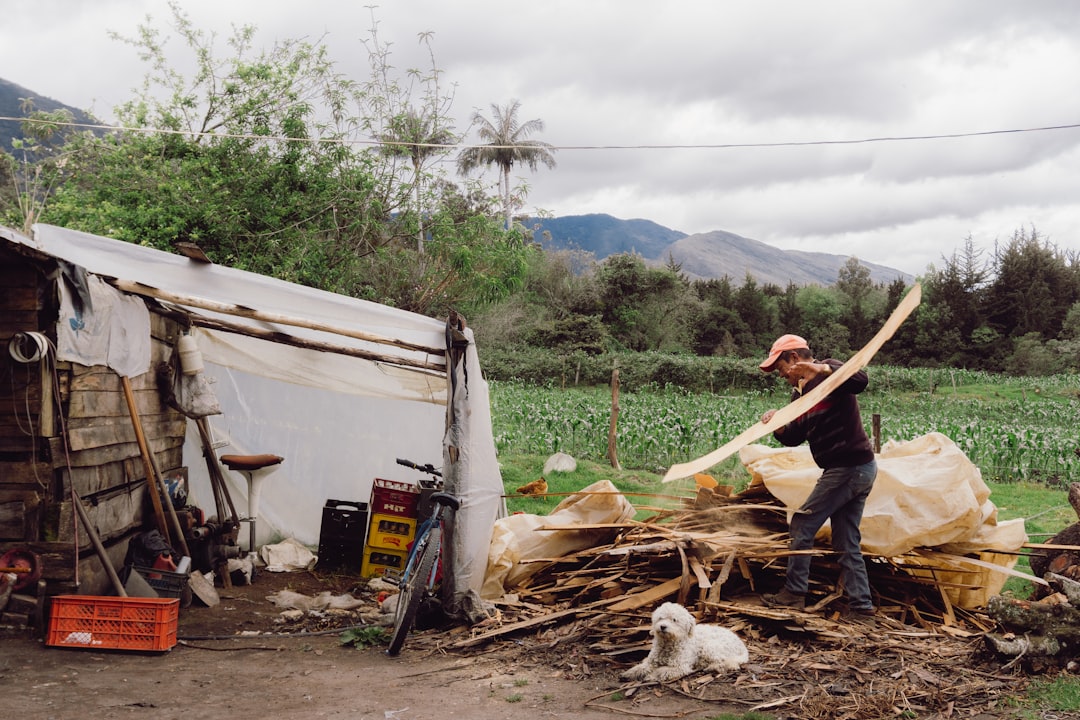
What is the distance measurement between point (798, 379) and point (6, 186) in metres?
38.2

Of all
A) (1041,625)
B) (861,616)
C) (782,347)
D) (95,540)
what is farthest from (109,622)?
(1041,625)

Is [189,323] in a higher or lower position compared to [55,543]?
higher

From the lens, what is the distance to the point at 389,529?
8438 millimetres

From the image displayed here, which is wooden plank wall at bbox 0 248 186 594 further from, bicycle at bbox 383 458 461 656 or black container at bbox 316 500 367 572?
black container at bbox 316 500 367 572

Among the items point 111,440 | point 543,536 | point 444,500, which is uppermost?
point 111,440

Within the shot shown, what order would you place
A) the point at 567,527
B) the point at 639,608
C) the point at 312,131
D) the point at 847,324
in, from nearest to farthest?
1. the point at 639,608
2. the point at 567,527
3. the point at 312,131
4. the point at 847,324

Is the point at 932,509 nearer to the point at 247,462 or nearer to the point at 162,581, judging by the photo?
the point at 162,581

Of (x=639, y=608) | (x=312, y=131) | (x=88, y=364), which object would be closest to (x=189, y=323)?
(x=88, y=364)

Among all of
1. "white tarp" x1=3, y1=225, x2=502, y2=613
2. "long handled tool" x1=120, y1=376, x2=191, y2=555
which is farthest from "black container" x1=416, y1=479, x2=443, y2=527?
"long handled tool" x1=120, y1=376, x2=191, y2=555

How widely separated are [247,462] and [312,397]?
155 cm

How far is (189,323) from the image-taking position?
806 cm

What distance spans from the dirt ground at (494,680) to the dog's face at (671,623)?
28 cm

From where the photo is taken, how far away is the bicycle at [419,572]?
571 cm

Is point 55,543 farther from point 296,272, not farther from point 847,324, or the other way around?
point 847,324
